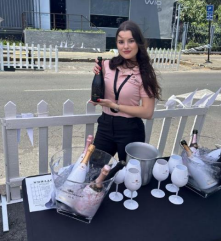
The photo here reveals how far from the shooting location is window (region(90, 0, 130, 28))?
51.4ft

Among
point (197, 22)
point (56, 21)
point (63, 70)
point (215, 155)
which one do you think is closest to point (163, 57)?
point (63, 70)

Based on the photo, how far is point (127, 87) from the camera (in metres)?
1.92

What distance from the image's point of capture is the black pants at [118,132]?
2035 mm

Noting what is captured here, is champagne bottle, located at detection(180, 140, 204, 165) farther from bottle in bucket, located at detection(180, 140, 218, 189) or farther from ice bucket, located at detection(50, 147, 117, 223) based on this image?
ice bucket, located at detection(50, 147, 117, 223)

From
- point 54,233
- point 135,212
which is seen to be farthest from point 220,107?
point 54,233

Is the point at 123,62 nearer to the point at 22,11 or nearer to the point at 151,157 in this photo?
the point at 151,157

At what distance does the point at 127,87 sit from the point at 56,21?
49.5 feet

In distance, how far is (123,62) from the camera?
1.98m

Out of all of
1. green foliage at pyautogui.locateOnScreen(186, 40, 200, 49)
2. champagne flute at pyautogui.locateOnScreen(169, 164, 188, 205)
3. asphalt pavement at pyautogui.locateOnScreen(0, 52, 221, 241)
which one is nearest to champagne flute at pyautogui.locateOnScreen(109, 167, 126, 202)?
champagne flute at pyautogui.locateOnScreen(169, 164, 188, 205)

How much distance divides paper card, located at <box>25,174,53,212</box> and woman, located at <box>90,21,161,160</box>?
0.62 meters

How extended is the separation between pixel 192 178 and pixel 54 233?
3.13 feet

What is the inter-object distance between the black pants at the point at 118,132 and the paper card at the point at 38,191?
55cm

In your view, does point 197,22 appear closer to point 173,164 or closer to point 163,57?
point 163,57

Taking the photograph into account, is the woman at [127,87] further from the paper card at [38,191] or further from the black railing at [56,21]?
the black railing at [56,21]
